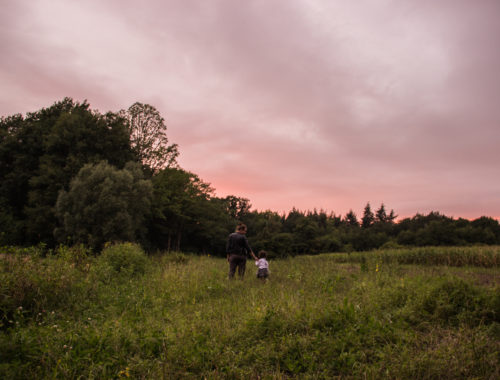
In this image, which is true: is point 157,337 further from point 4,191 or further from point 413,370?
point 4,191

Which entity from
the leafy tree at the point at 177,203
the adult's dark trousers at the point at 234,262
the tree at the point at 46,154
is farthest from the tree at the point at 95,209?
the adult's dark trousers at the point at 234,262

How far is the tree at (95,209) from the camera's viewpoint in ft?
77.2

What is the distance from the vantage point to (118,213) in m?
24.5

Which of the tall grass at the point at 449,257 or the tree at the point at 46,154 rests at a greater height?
the tree at the point at 46,154

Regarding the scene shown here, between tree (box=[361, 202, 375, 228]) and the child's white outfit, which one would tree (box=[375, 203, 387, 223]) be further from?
the child's white outfit

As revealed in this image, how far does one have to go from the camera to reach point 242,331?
483 centimetres

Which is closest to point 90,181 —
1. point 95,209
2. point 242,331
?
point 95,209

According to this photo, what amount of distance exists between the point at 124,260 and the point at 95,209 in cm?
1464

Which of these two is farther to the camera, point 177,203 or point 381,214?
point 381,214

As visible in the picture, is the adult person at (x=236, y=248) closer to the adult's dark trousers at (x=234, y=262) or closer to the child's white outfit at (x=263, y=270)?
the adult's dark trousers at (x=234, y=262)

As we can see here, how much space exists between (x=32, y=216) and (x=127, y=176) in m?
10.1

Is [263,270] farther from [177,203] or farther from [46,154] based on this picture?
[177,203]

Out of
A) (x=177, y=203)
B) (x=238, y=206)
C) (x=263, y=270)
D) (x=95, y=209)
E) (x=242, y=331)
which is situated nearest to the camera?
(x=242, y=331)

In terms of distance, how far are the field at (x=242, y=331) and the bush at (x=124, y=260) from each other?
303 cm
